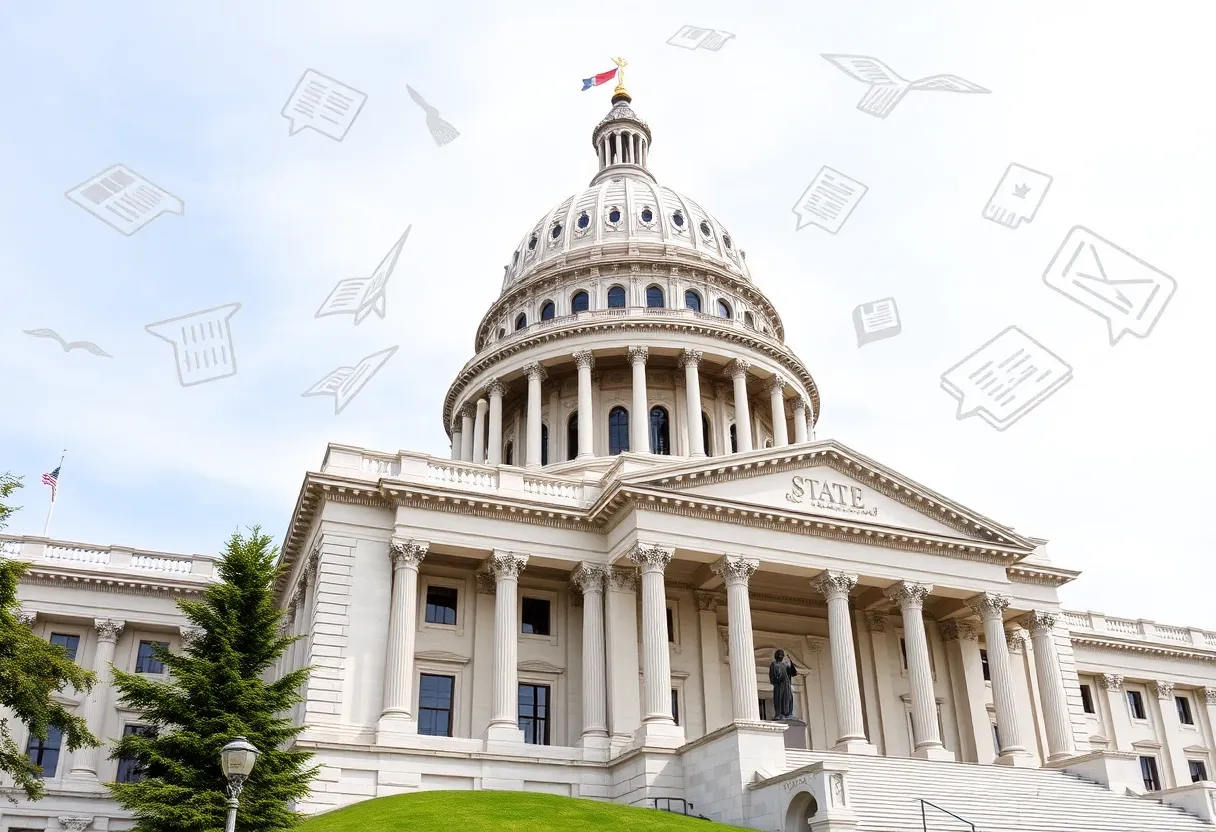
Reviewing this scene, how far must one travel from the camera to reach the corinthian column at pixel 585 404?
56.2 m

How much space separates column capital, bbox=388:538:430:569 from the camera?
124 feet

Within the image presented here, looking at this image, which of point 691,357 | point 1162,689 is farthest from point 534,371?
point 1162,689

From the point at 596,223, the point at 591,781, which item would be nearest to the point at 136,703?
Answer: the point at 591,781

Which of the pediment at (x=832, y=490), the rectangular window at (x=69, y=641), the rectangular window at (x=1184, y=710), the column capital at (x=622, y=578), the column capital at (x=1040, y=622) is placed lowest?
the rectangular window at (x=1184, y=710)

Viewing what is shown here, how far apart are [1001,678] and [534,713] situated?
18.1m

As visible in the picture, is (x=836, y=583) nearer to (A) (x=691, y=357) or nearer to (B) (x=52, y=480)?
(A) (x=691, y=357)

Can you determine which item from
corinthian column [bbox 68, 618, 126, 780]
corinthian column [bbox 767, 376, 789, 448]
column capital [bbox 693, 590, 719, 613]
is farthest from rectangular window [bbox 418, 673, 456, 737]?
corinthian column [bbox 767, 376, 789, 448]

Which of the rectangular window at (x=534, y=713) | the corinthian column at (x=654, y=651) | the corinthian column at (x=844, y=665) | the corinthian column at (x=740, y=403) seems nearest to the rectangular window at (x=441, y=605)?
the rectangular window at (x=534, y=713)

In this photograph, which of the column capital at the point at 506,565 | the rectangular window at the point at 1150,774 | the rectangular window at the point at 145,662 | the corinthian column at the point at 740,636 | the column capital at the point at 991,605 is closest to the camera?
the corinthian column at the point at 740,636

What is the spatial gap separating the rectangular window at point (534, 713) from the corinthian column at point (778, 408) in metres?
23.2

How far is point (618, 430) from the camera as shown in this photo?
5941 cm

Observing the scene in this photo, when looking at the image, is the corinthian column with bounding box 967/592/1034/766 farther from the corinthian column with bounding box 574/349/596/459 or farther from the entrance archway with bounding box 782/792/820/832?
the corinthian column with bounding box 574/349/596/459

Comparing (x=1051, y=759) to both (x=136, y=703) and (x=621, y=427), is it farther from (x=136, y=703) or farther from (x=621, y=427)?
(x=136, y=703)

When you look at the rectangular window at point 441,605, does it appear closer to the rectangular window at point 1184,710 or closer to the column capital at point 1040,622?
the column capital at point 1040,622
